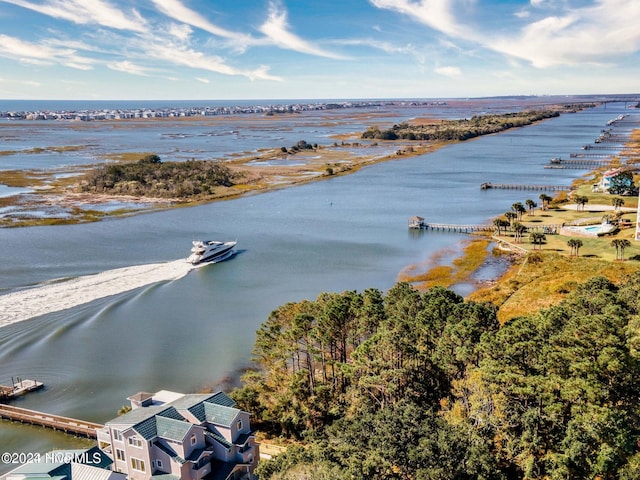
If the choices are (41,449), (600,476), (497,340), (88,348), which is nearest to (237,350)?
(88,348)

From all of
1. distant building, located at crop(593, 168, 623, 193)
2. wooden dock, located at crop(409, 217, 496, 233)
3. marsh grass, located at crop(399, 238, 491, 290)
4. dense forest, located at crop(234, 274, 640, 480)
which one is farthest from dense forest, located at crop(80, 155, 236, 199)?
dense forest, located at crop(234, 274, 640, 480)

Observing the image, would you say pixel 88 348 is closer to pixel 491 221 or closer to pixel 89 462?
pixel 89 462

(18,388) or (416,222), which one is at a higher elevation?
(416,222)

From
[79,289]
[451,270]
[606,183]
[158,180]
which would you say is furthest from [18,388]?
[606,183]

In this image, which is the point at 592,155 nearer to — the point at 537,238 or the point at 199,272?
the point at 537,238

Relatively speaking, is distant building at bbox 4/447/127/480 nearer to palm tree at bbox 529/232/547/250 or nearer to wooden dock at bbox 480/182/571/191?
palm tree at bbox 529/232/547/250

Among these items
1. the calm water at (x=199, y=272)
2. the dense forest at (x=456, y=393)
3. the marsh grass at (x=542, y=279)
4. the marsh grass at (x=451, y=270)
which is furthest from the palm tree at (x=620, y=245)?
the dense forest at (x=456, y=393)

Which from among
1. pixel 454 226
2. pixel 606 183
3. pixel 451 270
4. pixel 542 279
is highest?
pixel 606 183
